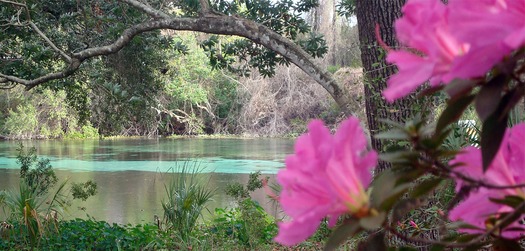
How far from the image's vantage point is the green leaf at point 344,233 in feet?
0.79

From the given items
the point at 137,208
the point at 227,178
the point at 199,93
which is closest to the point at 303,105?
the point at 199,93

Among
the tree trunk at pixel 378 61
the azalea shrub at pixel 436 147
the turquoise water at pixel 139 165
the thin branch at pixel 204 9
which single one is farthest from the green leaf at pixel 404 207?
the turquoise water at pixel 139 165

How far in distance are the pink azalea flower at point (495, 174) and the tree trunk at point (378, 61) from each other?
227 centimetres

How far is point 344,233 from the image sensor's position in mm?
244

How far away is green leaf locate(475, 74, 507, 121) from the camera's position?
22 centimetres

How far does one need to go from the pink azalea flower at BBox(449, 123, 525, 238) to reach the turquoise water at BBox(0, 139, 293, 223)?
5543mm

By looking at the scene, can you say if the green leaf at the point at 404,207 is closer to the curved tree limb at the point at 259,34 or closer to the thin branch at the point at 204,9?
the curved tree limb at the point at 259,34

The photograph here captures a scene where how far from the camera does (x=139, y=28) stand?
11.2 ft

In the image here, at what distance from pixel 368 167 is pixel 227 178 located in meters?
9.90

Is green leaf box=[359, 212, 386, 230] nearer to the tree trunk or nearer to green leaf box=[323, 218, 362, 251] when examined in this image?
green leaf box=[323, 218, 362, 251]

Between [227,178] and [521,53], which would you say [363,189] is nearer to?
[521,53]

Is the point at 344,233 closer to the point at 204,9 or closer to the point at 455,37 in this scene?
the point at 455,37

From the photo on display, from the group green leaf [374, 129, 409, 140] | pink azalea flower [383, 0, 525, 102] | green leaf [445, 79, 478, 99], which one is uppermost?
pink azalea flower [383, 0, 525, 102]

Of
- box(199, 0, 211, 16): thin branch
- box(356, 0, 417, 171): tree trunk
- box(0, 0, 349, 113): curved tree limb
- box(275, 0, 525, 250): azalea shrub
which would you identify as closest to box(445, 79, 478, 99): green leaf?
box(275, 0, 525, 250): azalea shrub
